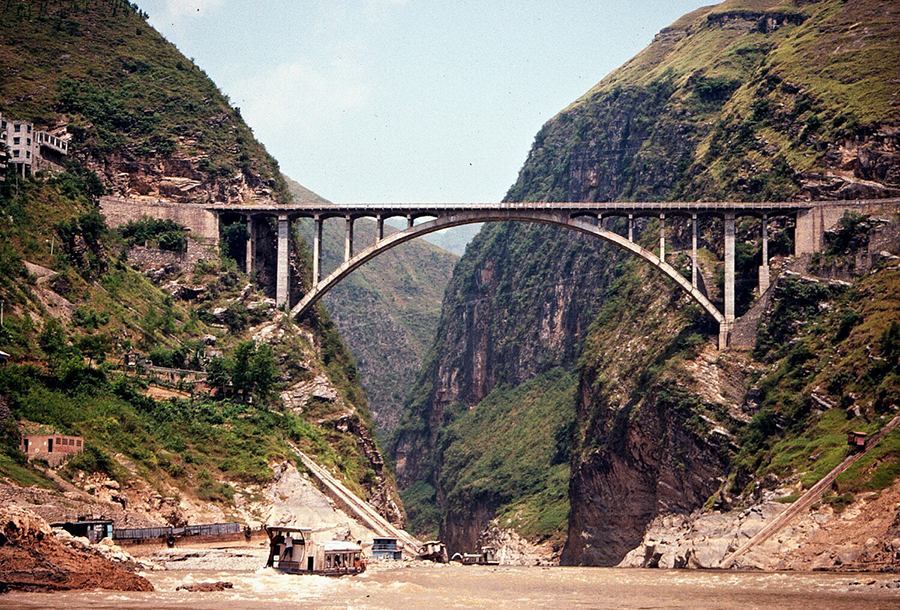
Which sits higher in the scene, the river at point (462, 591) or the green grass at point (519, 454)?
the river at point (462, 591)

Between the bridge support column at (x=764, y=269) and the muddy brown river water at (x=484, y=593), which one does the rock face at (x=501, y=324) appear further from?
the muddy brown river water at (x=484, y=593)

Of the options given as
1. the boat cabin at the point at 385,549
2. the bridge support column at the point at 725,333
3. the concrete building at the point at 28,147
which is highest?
the concrete building at the point at 28,147

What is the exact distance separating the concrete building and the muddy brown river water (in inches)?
1383

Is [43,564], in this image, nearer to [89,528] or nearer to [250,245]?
[89,528]

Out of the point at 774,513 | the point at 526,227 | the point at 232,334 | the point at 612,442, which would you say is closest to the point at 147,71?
the point at 232,334

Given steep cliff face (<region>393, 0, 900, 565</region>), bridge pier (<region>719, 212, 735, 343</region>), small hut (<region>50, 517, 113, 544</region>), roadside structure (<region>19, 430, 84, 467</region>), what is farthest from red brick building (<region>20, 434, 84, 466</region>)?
bridge pier (<region>719, 212, 735, 343</region>)

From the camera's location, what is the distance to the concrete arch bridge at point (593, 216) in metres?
79.2

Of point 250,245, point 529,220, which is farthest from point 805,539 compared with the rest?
point 250,245

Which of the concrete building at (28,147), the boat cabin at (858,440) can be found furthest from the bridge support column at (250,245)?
the boat cabin at (858,440)

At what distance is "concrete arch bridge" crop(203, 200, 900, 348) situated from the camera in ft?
260

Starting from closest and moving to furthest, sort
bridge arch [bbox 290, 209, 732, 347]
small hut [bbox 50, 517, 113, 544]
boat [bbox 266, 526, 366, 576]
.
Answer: small hut [bbox 50, 517, 113, 544] → boat [bbox 266, 526, 366, 576] → bridge arch [bbox 290, 209, 732, 347]

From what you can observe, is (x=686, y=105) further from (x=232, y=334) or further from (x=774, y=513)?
(x=774, y=513)

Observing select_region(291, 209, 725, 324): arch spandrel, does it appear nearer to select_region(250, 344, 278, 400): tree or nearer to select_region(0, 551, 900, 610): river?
select_region(250, 344, 278, 400): tree

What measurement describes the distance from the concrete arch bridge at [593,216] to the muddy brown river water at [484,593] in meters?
28.0
